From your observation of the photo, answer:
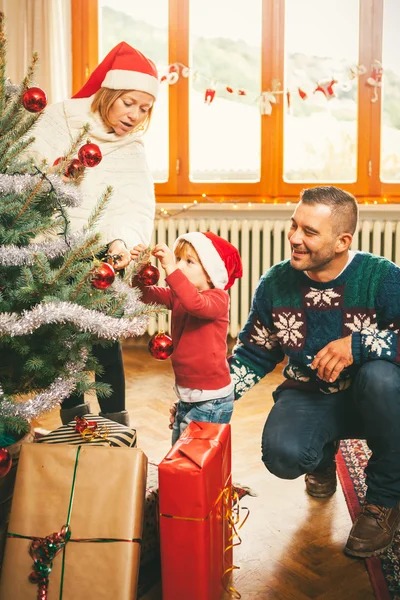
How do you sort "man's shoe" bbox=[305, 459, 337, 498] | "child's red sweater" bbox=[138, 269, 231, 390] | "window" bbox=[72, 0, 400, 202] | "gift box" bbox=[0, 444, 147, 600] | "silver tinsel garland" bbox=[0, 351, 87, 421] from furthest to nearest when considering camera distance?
"window" bbox=[72, 0, 400, 202] → "man's shoe" bbox=[305, 459, 337, 498] → "child's red sweater" bbox=[138, 269, 231, 390] → "silver tinsel garland" bbox=[0, 351, 87, 421] → "gift box" bbox=[0, 444, 147, 600]

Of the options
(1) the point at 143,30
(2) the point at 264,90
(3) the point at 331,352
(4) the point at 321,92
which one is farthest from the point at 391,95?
(3) the point at 331,352

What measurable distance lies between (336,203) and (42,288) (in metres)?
0.80

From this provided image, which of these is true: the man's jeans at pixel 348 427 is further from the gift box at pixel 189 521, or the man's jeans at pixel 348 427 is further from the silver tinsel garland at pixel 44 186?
the silver tinsel garland at pixel 44 186

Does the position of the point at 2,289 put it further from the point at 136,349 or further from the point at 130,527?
the point at 136,349

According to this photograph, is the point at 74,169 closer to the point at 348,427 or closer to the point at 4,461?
the point at 4,461

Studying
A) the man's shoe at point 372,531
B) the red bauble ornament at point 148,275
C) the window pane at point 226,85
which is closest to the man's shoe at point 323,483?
the man's shoe at point 372,531

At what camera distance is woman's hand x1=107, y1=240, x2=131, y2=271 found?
1506mm

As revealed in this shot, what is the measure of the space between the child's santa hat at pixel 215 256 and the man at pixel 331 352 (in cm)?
11

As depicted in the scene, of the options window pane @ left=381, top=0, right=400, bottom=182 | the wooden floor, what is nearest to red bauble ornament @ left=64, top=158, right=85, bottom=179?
the wooden floor

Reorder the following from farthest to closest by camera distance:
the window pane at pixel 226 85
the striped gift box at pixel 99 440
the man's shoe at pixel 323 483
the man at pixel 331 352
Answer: the window pane at pixel 226 85
the man's shoe at pixel 323 483
the man at pixel 331 352
the striped gift box at pixel 99 440

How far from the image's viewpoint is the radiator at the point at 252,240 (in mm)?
3596

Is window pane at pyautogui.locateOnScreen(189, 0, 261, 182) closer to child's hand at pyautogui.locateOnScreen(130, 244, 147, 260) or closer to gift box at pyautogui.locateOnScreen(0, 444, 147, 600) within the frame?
child's hand at pyautogui.locateOnScreen(130, 244, 147, 260)

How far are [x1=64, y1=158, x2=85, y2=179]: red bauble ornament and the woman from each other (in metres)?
0.39

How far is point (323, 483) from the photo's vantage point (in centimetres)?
186
